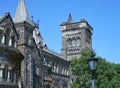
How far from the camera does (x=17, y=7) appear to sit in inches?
2029

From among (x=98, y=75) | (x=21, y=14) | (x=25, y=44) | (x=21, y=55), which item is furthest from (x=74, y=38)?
(x=21, y=55)

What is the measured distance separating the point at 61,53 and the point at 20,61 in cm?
4150

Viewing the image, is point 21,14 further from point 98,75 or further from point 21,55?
point 98,75

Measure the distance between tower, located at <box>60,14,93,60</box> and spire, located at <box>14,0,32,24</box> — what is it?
34.0m

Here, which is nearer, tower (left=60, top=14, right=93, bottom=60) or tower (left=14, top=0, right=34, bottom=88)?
tower (left=14, top=0, right=34, bottom=88)

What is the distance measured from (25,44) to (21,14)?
16.4ft

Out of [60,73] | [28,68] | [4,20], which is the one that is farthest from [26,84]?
[60,73]

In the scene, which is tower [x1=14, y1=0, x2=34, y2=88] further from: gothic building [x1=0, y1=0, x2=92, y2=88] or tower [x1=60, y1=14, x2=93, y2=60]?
tower [x1=60, y1=14, x2=93, y2=60]

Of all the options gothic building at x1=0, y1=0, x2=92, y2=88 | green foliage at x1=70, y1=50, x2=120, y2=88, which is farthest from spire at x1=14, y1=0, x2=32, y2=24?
green foliage at x1=70, y1=50, x2=120, y2=88

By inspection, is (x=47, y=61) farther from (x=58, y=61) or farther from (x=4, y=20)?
(x=4, y=20)

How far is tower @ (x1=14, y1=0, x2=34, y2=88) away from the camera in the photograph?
4747 cm

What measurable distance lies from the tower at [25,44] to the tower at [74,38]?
3470 centimetres

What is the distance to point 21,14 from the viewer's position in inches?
1955

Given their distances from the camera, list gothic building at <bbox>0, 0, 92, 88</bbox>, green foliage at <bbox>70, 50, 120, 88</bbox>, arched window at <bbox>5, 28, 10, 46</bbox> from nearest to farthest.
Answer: gothic building at <bbox>0, 0, 92, 88</bbox> → arched window at <bbox>5, 28, 10, 46</bbox> → green foliage at <bbox>70, 50, 120, 88</bbox>
